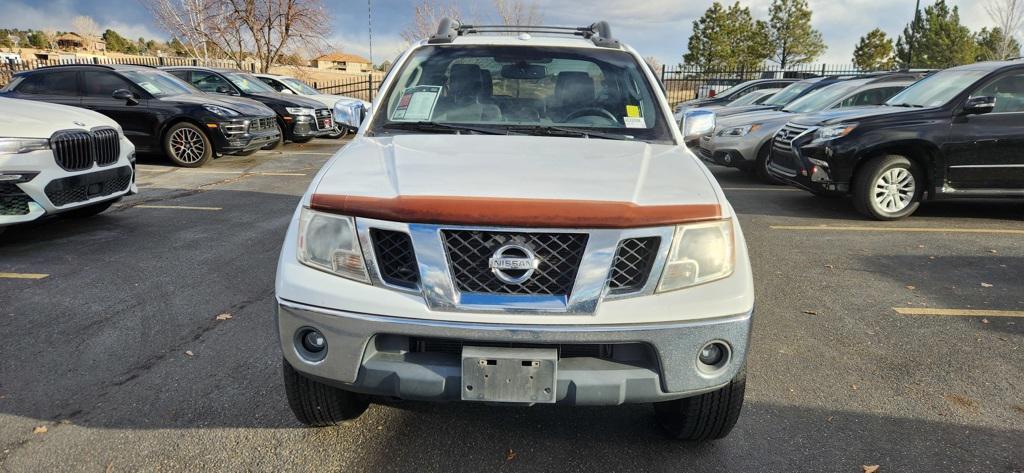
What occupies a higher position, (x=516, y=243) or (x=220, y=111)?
(x=220, y=111)

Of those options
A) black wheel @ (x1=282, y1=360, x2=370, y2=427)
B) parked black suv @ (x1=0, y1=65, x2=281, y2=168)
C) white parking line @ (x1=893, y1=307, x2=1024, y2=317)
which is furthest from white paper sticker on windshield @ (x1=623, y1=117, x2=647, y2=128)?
parked black suv @ (x1=0, y1=65, x2=281, y2=168)

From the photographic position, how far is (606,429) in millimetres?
2885

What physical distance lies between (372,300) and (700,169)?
1486mm

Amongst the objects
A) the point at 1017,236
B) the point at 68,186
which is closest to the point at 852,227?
the point at 1017,236

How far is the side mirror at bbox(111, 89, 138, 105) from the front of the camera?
10.6m

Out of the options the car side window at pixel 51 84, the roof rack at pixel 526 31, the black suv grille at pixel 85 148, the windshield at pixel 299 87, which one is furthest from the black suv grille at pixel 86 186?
the windshield at pixel 299 87

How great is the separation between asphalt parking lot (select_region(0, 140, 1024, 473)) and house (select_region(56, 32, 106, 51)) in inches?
3651

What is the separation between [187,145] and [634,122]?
31.9 ft

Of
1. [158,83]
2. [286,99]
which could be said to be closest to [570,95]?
[158,83]

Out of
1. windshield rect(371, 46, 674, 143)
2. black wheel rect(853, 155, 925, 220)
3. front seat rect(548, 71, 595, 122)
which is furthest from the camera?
black wheel rect(853, 155, 925, 220)

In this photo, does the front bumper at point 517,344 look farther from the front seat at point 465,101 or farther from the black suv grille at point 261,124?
the black suv grille at point 261,124

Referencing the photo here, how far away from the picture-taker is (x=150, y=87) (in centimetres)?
1104

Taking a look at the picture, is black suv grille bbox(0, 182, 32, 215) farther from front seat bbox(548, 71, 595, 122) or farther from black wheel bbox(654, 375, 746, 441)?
black wheel bbox(654, 375, 746, 441)

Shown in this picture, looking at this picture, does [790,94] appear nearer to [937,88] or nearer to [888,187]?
[937,88]
